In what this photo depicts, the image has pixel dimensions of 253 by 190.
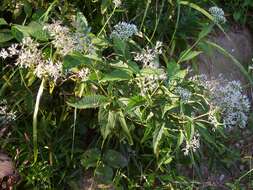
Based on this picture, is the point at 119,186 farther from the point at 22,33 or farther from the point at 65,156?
the point at 22,33

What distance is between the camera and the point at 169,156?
1.90 m

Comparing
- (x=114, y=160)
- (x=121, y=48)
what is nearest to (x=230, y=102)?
(x=121, y=48)

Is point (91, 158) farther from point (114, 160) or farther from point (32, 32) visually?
point (32, 32)

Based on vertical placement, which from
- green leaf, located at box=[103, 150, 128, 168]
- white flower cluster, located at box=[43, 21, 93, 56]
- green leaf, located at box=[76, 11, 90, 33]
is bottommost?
green leaf, located at box=[103, 150, 128, 168]

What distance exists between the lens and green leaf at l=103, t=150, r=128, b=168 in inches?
71.1

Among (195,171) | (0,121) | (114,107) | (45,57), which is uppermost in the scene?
(45,57)

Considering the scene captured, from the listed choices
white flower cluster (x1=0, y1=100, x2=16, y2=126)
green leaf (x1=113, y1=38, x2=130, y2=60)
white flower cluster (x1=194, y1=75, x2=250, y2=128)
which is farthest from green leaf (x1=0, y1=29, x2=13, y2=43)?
white flower cluster (x1=194, y1=75, x2=250, y2=128)

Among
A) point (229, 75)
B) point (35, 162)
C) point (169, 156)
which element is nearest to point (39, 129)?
point (35, 162)

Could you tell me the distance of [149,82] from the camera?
1.50 m

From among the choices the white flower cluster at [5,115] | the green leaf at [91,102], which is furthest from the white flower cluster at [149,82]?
the white flower cluster at [5,115]

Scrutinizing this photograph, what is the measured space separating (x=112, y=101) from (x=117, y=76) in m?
0.15

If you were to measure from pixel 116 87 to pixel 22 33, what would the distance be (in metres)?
0.33

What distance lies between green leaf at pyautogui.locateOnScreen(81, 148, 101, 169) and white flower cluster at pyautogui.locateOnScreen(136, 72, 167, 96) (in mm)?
377

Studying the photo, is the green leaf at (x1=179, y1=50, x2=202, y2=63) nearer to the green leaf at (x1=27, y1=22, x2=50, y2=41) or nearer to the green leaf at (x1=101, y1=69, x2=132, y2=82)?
the green leaf at (x1=101, y1=69, x2=132, y2=82)
